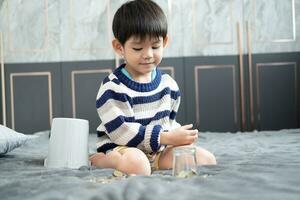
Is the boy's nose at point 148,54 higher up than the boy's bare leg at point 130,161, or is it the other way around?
the boy's nose at point 148,54

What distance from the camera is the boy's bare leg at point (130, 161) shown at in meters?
1.31

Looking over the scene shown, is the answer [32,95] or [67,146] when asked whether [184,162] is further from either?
[32,95]

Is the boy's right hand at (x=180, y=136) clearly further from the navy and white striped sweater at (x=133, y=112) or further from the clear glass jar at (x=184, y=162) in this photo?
the clear glass jar at (x=184, y=162)

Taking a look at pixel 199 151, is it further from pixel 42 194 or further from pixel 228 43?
pixel 228 43

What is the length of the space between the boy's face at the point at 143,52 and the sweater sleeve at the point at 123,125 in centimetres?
11

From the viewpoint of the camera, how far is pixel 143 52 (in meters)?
1.49

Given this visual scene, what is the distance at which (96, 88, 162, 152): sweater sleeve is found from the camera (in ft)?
4.78

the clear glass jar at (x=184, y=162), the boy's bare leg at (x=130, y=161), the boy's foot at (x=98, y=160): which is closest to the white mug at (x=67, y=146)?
the boy's foot at (x=98, y=160)

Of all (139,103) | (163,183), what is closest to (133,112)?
(139,103)

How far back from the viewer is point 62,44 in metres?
3.67

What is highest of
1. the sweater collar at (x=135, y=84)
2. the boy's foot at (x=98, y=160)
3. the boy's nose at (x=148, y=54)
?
the boy's nose at (x=148, y=54)

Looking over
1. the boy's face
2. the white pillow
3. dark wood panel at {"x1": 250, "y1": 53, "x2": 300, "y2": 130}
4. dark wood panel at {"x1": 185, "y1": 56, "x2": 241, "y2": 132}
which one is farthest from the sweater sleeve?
dark wood panel at {"x1": 250, "y1": 53, "x2": 300, "y2": 130}

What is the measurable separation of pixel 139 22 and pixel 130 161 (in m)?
0.44

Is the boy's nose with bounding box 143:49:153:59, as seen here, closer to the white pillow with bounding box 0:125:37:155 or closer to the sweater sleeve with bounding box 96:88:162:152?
the sweater sleeve with bounding box 96:88:162:152
